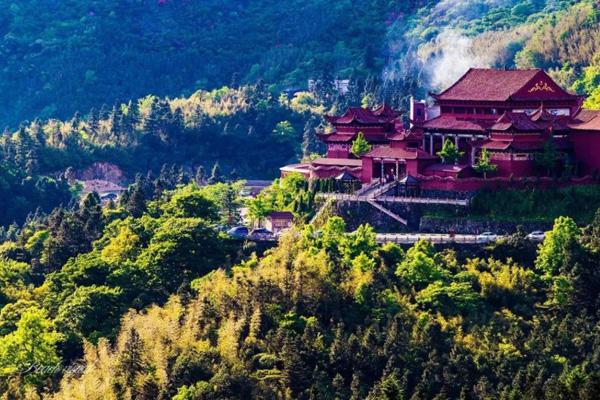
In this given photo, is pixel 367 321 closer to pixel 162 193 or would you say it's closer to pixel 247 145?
pixel 162 193

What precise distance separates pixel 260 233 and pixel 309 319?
329 inches

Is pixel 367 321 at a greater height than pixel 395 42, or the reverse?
pixel 395 42

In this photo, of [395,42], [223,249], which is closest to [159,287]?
[223,249]

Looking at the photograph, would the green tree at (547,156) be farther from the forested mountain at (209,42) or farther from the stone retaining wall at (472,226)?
the forested mountain at (209,42)

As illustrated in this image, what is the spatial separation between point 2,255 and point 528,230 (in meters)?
23.9

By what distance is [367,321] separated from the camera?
64312 millimetres

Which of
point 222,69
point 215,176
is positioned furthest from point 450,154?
point 222,69

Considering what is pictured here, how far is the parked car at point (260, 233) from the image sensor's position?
233ft

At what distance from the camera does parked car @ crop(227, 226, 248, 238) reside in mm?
71688

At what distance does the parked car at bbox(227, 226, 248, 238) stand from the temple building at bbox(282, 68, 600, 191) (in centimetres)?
419

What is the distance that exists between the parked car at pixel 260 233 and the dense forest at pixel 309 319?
1043 mm

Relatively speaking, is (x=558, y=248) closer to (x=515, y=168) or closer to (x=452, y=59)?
(x=515, y=168)

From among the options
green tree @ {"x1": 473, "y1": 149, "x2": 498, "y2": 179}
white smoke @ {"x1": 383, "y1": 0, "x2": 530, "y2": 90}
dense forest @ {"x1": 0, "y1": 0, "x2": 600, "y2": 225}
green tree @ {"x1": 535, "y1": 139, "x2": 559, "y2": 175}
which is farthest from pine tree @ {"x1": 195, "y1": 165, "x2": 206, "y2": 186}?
green tree @ {"x1": 535, "y1": 139, "x2": 559, "y2": 175}

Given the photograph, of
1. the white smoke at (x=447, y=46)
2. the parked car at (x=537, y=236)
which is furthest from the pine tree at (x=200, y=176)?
the parked car at (x=537, y=236)
